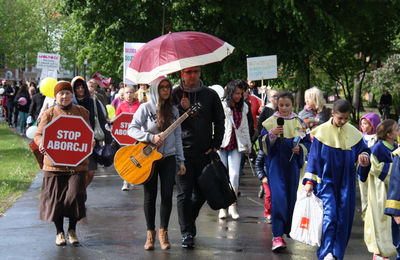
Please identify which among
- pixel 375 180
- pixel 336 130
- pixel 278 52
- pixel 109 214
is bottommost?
pixel 109 214

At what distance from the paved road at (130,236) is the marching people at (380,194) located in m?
0.36

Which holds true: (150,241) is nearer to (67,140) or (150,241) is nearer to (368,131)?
(67,140)

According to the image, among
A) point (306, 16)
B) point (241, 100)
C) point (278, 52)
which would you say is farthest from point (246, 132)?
point (278, 52)

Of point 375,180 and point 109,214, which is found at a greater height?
point 375,180

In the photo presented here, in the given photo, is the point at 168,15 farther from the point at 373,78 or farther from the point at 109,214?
the point at 109,214

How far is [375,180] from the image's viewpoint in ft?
22.2

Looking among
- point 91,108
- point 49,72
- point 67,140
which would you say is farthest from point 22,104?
point 67,140

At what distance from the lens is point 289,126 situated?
7453 mm

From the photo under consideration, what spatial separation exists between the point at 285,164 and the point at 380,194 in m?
1.14

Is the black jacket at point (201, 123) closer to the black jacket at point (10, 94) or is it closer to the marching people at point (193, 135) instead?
the marching people at point (193, 135)

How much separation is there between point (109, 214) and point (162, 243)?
2289 mm

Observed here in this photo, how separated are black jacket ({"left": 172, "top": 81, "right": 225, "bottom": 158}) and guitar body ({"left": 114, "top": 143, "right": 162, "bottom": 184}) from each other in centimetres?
49

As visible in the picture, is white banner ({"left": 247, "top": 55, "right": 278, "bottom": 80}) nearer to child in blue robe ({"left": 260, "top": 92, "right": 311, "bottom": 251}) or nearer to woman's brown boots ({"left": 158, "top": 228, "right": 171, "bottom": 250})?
child in blue robe ({"left": 260, "top": 92, "right": 311, "bottom": 251})

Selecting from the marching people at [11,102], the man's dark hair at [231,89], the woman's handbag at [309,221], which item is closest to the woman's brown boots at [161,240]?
the woman's handbag at [309,221]
